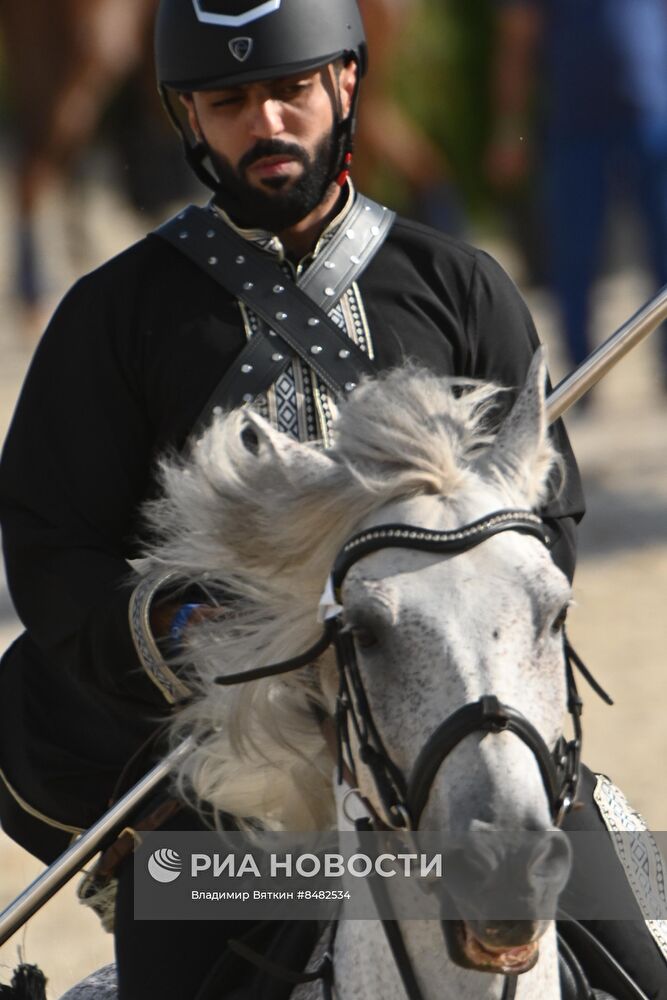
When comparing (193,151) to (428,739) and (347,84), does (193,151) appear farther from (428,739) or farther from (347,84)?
(428,739)

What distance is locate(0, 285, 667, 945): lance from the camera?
3127 millimetres

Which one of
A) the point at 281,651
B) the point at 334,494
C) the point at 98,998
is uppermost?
the point at 334,494

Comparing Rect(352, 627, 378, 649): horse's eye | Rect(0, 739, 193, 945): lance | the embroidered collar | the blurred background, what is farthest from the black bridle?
the blurred background

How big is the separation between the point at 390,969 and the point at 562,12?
25.6 feet

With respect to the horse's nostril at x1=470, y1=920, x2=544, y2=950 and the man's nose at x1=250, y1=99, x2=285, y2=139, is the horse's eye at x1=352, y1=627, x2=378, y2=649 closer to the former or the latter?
the horse's nostril at x1=470, y1=920, x2=544, y2=950

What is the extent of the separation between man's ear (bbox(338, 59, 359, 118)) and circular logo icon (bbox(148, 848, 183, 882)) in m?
1.28

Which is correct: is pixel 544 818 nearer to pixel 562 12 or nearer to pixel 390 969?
pixel 390 969

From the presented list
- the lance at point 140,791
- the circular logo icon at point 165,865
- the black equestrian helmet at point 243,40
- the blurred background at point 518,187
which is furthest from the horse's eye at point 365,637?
the blurred background at point 518,187

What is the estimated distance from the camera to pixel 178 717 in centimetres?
297

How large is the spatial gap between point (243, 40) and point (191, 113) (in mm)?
279

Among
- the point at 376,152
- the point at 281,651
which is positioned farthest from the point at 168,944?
the point at 376,152

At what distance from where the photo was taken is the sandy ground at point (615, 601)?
19.5 feet

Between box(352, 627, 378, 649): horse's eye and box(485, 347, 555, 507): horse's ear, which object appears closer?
box(352, 627, 378, 649): horse's eye

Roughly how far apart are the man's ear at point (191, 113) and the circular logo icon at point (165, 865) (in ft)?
4.03
